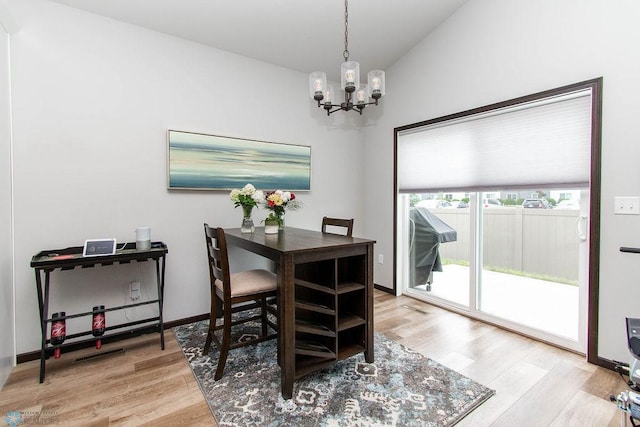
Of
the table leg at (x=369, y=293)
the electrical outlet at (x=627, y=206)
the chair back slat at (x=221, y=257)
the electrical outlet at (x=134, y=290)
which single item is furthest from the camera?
the electrical outlet at (x=134, y=290)

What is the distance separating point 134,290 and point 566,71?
12.9 feet

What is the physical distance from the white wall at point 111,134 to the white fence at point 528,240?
2317mm

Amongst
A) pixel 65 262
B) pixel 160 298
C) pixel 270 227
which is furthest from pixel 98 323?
pixel 270 227

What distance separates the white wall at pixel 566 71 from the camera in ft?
6.52

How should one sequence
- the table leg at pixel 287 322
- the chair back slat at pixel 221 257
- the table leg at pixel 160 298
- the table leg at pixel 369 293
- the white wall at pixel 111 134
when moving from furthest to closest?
1. the table leg at pixel 160 298
2. the white wall at pixel 111 134
3. the table leg at pixel 369 293
4. the chair back slat at pixel 221 257
5. the table leg at pixel 287 322

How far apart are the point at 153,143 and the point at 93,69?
27.2 inches

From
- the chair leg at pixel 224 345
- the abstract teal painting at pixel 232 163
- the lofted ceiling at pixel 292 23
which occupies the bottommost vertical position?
the chair leg at pixel 224 345

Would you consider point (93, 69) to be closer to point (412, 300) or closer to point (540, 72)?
point (540, 72)

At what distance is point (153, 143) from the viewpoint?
265cm

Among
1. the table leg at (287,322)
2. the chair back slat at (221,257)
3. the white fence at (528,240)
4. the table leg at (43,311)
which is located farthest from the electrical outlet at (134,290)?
the white fence at (528,240)

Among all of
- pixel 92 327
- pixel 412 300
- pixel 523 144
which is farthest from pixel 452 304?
pixel 92 327

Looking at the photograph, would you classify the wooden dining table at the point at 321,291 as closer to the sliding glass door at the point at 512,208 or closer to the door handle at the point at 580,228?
the sliding glass door at the point at 512,208

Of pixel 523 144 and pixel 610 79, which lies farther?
pixel 523 144

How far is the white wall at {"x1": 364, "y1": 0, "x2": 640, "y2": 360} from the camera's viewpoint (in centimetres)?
199
